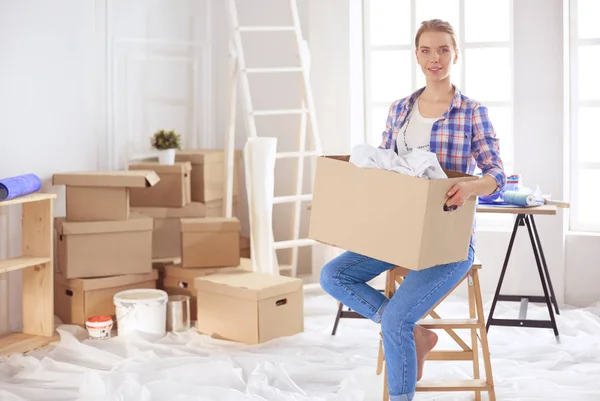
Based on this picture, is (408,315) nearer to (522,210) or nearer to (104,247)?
(522,210)

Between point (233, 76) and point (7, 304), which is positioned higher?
point (233, 76)

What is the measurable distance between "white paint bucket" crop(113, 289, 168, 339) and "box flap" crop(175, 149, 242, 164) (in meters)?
1.04

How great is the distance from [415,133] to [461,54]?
2.29m

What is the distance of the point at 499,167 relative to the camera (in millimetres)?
2674

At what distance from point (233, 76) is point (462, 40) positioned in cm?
142

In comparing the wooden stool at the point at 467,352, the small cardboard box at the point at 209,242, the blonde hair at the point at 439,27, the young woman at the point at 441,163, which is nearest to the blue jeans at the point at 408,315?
the young woman at the point at 441,163

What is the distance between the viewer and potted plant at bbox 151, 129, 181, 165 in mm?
4551

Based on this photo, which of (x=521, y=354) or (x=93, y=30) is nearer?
(x=521, y=354)

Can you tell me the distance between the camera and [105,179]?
3977 millimetres

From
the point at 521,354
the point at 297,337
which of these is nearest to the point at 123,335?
the point at 297,337

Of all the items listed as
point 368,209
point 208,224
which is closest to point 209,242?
point 208,224

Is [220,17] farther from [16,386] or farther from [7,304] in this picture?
[16,386]

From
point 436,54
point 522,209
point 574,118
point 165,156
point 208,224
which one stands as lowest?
point 208,224

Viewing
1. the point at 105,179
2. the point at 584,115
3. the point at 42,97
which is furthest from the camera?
the point at 584,115
